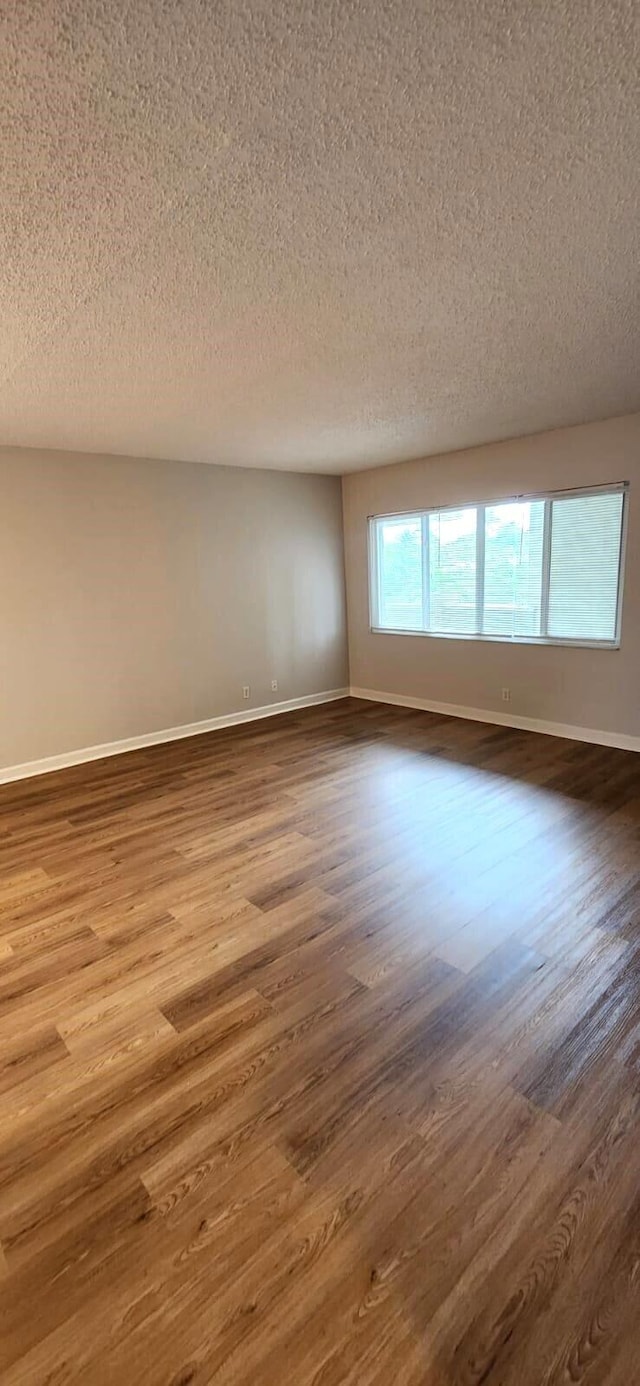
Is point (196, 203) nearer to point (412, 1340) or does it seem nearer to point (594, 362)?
point (594, 362)

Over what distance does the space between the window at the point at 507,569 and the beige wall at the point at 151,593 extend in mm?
852

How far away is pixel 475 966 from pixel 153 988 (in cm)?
120

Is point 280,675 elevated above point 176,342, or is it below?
below

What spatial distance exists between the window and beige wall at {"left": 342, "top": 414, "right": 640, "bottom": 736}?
112 millimetres

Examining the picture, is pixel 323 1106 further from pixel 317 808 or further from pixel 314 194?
pixel 314 194

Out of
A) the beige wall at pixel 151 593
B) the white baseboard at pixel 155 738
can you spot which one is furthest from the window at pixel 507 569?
the white baseboard at pixel 155 738

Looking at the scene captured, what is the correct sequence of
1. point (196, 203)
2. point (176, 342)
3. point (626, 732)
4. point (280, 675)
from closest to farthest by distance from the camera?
point (196, 203) < point (176, 342) < point (626, 732) < point (280, 675)

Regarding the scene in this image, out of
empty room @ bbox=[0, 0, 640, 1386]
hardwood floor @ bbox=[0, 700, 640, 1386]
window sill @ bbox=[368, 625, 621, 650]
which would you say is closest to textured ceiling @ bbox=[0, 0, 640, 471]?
empty room @ bbox=[0, 0, 640, 1386]

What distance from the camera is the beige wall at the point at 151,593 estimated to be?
4.43 meters

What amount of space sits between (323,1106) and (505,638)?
433 cm

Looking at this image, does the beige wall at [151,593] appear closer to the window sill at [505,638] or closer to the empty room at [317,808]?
the empty room at [317,808]

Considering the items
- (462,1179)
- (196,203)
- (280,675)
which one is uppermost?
(196,203)

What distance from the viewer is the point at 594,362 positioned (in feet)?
9.96

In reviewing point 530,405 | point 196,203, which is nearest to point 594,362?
point 530,405
